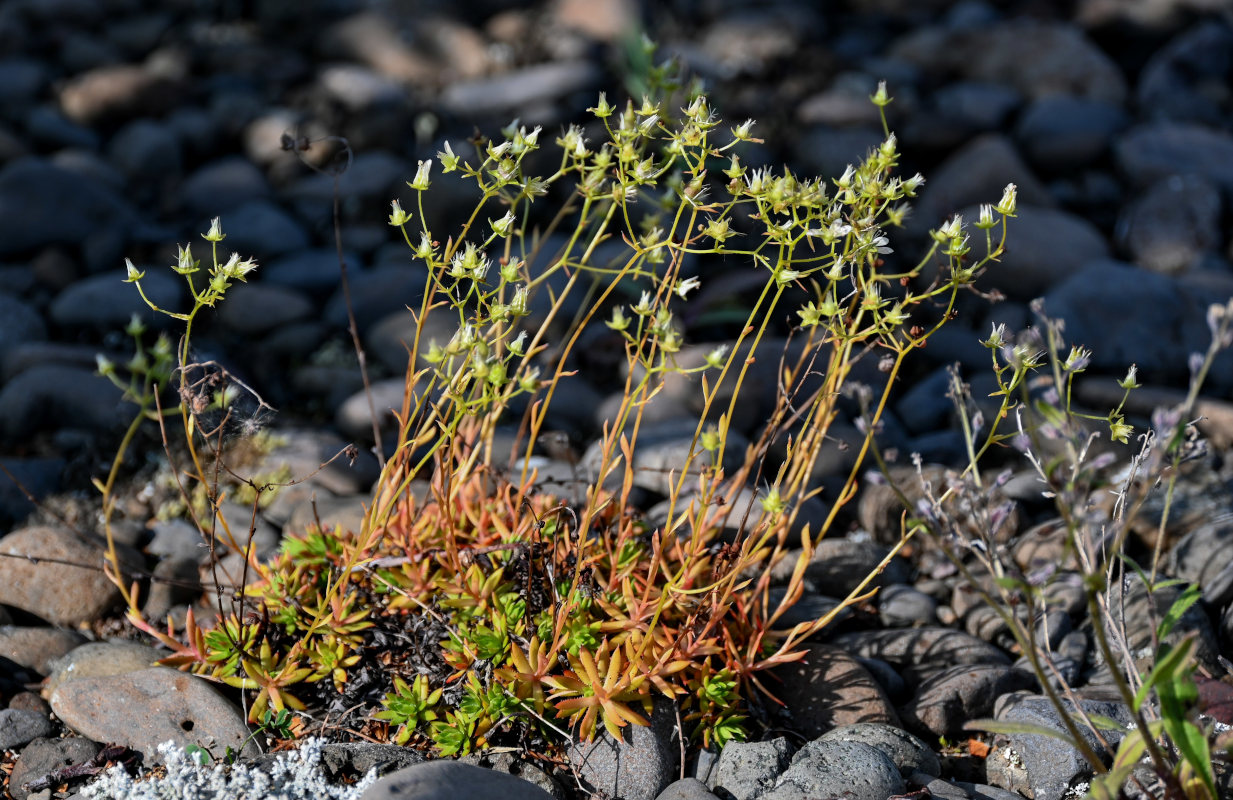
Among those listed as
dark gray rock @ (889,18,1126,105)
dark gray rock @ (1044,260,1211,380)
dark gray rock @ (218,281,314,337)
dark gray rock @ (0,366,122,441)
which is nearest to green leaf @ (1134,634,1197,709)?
dark gray rock @ (1044,260,1211,380)

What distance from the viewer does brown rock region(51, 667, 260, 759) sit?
8.42ft

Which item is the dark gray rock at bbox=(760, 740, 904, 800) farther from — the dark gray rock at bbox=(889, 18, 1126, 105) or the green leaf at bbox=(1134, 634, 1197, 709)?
the dark gray rock at bbox=(889, 18, 1126, 105)

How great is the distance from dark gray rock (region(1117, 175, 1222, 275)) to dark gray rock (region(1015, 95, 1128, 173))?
1.77 ft

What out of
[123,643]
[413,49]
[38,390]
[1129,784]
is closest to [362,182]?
[413,49]

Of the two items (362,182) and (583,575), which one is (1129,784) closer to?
(583,575)

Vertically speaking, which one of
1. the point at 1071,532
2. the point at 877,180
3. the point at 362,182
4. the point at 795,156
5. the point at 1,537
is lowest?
the point at 1,537

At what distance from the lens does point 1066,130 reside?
6.53 m

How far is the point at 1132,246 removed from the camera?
18.9ft

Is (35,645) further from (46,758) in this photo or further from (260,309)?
(260,309)

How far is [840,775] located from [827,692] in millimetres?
433

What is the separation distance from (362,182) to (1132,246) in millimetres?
4513

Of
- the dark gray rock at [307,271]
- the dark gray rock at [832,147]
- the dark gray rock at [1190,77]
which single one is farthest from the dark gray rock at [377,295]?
the dark gray rock at [1190,77]

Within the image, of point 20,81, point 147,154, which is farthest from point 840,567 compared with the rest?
point 20,81

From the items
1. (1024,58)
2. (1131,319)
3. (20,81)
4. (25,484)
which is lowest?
(25,484)
